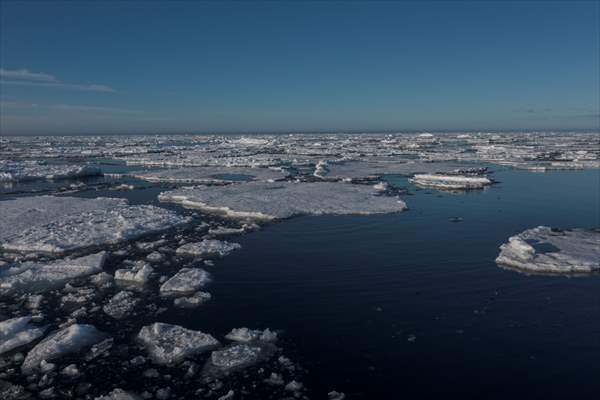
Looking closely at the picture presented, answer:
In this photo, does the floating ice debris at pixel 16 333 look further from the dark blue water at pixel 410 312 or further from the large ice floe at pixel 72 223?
the large ice floe at pixel 72 223

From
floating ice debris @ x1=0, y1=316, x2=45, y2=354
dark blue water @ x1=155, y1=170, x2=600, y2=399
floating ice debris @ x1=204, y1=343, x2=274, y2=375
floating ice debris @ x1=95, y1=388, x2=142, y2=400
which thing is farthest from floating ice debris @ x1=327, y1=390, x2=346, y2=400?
floating ice debris @ x1=0, y1=316, x2=45, y2=354

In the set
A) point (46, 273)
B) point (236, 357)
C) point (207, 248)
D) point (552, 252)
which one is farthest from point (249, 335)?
point (552, 252)

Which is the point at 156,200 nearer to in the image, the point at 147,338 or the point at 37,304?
the point at 37,304

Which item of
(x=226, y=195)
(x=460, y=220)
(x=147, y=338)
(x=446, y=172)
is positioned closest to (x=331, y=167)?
(x=446, y=172)

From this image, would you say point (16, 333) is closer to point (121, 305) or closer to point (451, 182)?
point (121, 305)

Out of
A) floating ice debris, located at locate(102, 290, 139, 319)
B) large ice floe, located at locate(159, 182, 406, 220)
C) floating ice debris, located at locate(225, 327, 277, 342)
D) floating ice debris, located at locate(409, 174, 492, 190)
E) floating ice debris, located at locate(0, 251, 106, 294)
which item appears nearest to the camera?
floating ice debris, located at locate(225, 327, 277, 342)

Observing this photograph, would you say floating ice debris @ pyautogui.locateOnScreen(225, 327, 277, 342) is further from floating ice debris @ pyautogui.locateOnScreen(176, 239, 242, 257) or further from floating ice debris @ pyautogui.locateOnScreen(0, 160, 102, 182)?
floating ice debris @ pyautogui.locateOnScreen(0, 160, 102, 182)
